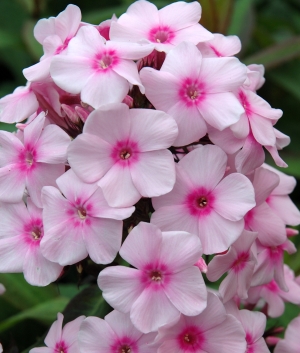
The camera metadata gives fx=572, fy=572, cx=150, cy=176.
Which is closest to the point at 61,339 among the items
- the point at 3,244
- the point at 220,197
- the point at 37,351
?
the point at 37,351

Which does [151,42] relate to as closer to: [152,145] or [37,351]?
[152,145]

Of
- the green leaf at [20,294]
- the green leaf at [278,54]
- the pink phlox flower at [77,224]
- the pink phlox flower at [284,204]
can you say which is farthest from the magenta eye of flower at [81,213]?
the green leaf at [278,54]

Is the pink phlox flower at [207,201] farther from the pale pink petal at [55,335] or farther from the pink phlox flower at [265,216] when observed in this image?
the pale pink petal at [55,335]

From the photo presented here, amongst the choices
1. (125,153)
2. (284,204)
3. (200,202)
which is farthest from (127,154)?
(284,204)

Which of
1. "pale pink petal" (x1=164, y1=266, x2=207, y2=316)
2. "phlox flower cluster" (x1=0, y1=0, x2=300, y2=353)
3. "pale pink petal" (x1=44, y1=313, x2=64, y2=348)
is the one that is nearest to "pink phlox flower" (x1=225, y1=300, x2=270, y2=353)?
"phlox flower cluster" (x1=0, y1=0, x2=300, y2=353)

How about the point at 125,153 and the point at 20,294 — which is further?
the point at 20,294

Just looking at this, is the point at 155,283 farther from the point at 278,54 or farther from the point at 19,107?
the point at 278,54
